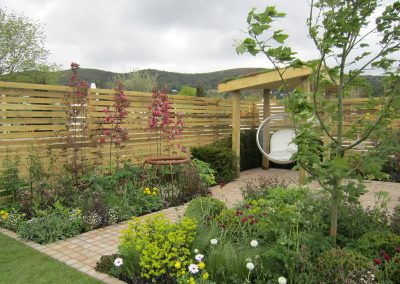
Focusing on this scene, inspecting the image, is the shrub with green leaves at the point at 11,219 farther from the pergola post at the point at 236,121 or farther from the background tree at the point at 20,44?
the background tree at the point at 20,44

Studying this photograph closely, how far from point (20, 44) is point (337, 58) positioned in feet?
83.7

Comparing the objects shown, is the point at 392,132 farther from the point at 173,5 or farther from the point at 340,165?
the point at 173,5

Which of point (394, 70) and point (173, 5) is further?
point (173, 5)

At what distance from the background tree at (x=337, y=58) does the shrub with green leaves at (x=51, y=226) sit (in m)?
3.11

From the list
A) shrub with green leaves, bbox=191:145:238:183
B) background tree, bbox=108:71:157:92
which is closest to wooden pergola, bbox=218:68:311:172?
shrub with green leaves, bbox=191:145:238:183

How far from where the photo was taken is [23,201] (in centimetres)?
478

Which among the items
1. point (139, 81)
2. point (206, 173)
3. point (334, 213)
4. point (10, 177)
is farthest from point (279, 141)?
point (139, 81)

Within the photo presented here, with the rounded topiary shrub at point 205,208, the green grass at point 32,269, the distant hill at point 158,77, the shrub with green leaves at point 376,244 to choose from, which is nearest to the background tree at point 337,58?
the shrub with green leaves at point 376,244

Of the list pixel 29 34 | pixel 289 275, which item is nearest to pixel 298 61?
pixel 289 275

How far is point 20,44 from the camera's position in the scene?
23219 millimetres

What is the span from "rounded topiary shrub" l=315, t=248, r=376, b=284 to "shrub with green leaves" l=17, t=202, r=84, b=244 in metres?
3.09

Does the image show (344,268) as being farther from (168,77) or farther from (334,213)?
(168,77)

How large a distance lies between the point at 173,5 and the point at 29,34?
69.8 ft

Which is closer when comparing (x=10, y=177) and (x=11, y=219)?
(x=11, y=219)
